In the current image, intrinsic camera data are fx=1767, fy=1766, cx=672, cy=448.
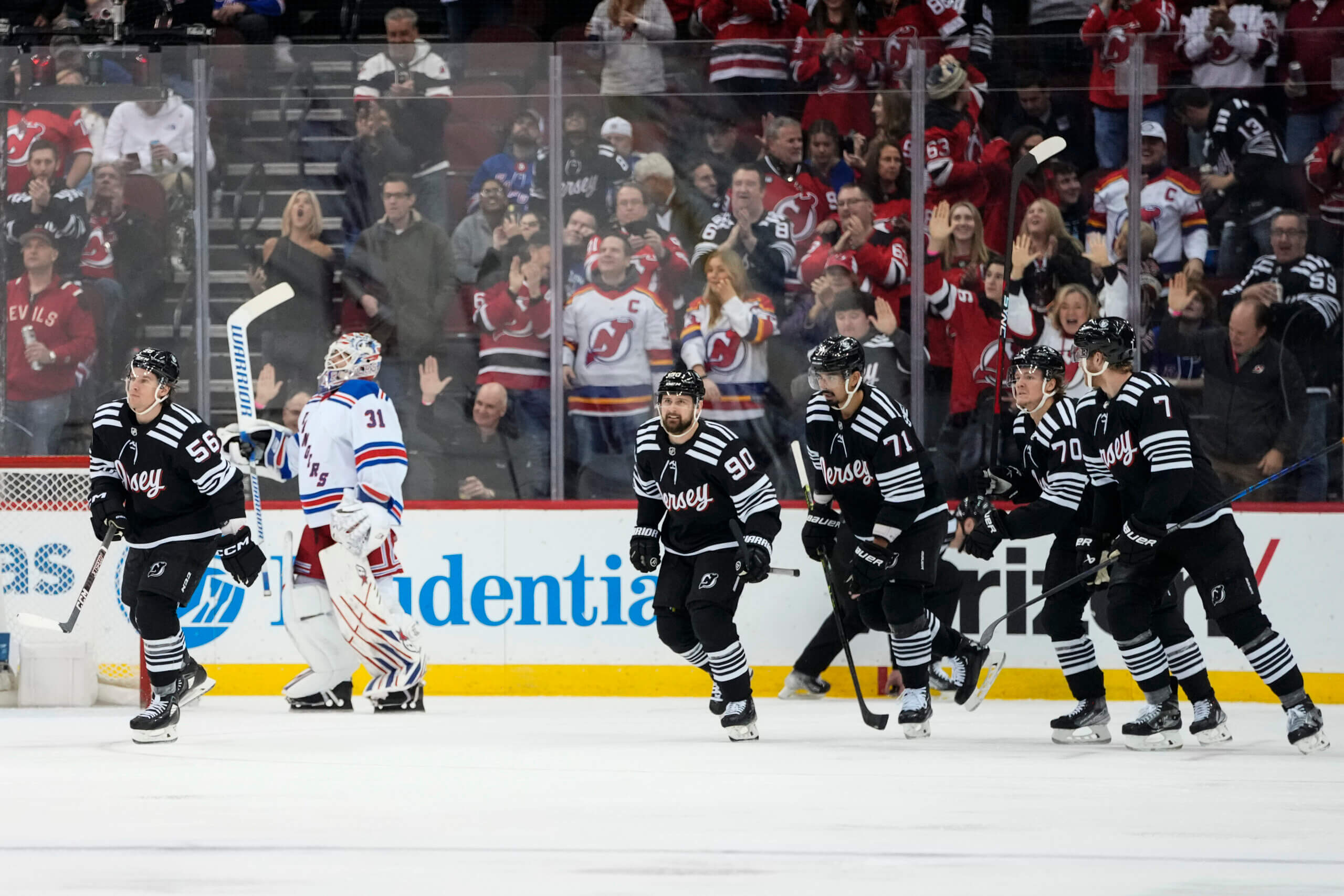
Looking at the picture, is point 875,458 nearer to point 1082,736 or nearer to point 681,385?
point 681,385

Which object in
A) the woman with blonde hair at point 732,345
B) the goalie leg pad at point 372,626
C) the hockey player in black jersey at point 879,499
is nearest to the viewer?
the hockey player in black jersey at point 879,499

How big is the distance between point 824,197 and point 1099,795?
364 cm

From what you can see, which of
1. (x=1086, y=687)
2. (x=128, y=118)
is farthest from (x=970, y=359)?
(x=128, y=118)

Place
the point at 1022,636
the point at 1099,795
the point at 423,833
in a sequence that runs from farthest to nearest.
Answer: the point at 1022,636, the point at 1099,795, the point at 423,833

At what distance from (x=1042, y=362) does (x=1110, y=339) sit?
34.5 inches

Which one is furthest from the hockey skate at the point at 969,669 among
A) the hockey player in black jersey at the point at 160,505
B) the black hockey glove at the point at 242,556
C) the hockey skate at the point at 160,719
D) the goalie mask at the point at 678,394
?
the hockey skate at the point at 160,719

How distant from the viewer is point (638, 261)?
756 centimetres

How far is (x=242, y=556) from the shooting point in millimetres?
5875

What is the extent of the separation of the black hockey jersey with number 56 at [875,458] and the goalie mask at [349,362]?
186 cm

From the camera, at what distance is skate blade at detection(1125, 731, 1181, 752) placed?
557 centimetres

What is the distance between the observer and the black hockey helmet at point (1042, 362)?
6355 mm

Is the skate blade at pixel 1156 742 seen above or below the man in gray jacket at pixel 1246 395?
below

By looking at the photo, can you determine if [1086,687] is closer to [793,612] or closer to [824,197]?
[793,612]

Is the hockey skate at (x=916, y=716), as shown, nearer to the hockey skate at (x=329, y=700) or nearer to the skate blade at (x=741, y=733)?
the skate blade at (x=741, y=733)
